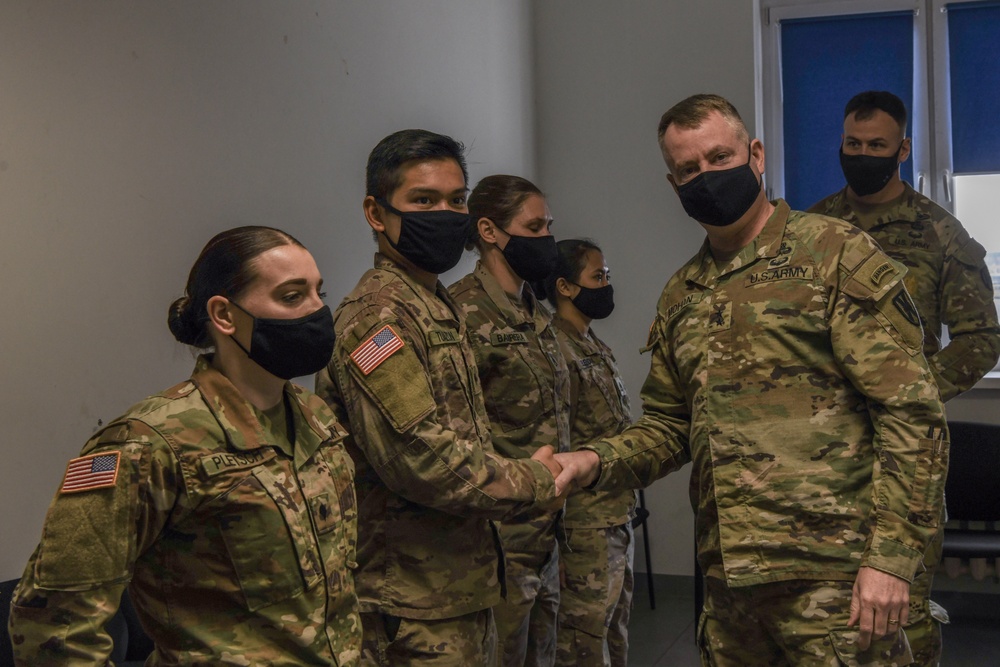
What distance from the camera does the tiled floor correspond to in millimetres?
4172

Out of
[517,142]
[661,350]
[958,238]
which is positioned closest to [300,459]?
[661,350]

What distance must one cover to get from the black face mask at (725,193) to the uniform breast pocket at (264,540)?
107 cm

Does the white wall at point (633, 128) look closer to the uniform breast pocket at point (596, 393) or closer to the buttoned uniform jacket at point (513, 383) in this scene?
the uniform breast pocket at point (596, 393)

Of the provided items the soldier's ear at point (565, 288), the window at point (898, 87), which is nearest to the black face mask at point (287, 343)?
the soldier's ear at point (565, 288)

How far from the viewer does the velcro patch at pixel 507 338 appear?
2799 millimetres

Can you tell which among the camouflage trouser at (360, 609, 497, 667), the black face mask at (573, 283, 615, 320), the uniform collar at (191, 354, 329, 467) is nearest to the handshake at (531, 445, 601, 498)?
the camouflage trouser at (360, 609, 497, 667)

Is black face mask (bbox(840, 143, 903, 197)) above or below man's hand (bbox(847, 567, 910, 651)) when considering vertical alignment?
above

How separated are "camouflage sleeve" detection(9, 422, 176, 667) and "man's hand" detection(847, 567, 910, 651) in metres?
1.27

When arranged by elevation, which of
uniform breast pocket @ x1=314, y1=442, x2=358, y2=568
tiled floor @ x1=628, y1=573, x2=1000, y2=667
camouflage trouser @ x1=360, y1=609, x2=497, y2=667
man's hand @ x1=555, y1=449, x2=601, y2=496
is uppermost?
uniform breast pocket @ x1=314, y1=442, x2=358, y2=568

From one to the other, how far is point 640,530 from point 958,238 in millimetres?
2582

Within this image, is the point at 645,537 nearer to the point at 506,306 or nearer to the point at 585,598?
the point at 585,598

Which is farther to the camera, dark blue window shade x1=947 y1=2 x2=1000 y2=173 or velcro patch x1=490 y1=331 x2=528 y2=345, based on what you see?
dark blue window shade x1=947 y1=2 x2=1000 y2=173

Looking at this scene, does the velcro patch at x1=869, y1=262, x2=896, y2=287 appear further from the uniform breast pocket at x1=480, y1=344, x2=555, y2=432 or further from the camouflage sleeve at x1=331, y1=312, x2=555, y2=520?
the uniform breast pocket at x1=480, y1=344, x2=555, y2=432

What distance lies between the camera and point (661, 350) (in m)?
2.30
